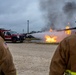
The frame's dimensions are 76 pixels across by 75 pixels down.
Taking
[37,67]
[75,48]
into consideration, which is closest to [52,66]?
[75,48]

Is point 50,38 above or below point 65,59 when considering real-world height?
below

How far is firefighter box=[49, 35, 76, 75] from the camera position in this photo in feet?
11.0

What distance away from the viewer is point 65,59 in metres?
3.36

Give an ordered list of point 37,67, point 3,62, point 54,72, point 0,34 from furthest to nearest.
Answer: point 37,67, point 0,34, point 3,62, point 54,72

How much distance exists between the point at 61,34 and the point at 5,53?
39.7 meters

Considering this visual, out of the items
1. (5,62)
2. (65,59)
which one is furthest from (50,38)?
(65,59)

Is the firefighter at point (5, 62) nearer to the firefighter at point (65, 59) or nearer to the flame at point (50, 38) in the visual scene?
the firefighter at point (65, 59)

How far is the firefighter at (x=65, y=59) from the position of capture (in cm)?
334

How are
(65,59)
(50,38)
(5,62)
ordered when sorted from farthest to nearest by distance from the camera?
(50,38)
(5,62)
(65,59)

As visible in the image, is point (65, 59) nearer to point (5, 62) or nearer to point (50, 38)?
point (5, 62)

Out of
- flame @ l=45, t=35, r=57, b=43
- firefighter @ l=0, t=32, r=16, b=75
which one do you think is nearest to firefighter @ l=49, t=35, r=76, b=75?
firefighter @ l=0, t=32, r=16, b=75

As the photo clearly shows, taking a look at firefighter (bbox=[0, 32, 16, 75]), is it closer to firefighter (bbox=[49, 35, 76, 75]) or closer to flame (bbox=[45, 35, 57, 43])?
firefighter (bbox=[49, 35, 76, 75])

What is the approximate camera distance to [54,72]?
10.9ft

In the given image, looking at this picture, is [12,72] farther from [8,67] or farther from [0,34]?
[0,34]
